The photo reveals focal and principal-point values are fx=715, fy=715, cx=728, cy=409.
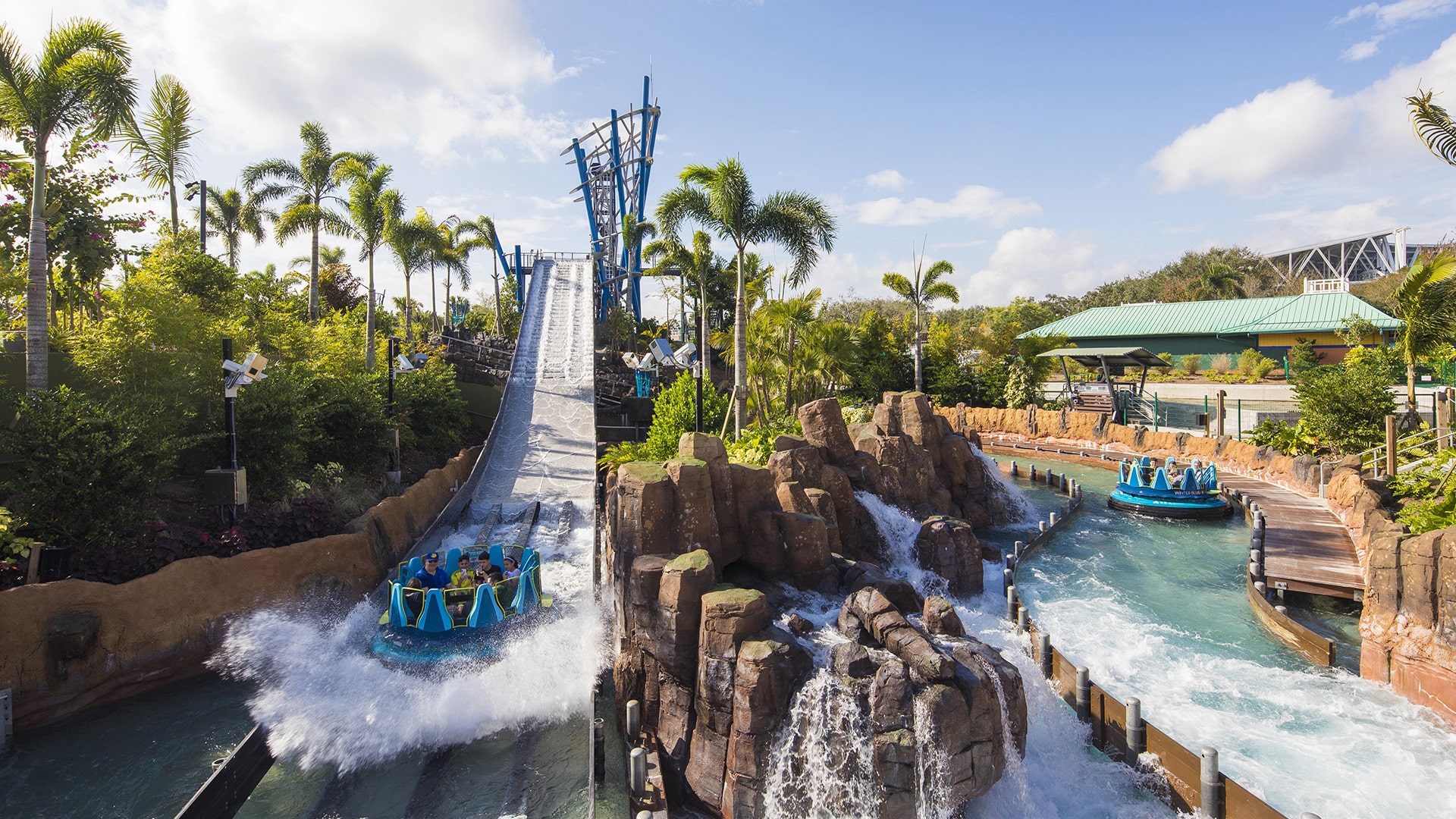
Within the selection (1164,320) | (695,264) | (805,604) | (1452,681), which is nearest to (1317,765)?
(1452,681)

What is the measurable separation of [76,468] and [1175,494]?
22113mm

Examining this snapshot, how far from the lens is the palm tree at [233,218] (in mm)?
27000

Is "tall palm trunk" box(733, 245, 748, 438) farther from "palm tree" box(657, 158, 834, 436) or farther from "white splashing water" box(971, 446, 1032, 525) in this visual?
"white splashing water" box(971, 446, 1032, 525)

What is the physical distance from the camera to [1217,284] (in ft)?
204

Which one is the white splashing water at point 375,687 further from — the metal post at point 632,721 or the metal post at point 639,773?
the metal post at point 639,773

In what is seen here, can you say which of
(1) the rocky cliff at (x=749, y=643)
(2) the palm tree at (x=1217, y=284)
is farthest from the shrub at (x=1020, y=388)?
(2) the palm tree at (x=1217, y=284)

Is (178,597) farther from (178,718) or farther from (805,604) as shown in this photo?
(805,604)

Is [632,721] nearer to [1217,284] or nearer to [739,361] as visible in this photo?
[739,361]

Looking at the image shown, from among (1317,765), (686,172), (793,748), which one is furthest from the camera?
(686,172)

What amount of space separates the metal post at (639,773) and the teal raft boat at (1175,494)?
1680cm

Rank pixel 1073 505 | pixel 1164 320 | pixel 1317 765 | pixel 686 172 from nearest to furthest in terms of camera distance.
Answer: pixel 1317 765, pixel 686 172, pixel 1073 505, pixel 1164 320

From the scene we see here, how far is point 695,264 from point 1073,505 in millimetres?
14010

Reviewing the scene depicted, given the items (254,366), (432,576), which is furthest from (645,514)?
(254,366)

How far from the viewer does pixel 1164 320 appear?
50.0 meters
